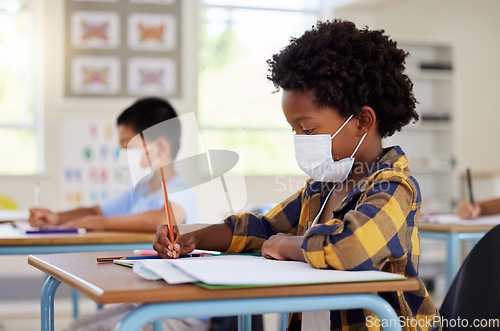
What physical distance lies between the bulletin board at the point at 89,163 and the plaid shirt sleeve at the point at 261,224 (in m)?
3.31

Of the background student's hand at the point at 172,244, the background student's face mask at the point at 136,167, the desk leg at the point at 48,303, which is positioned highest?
the background student's face mask at the point at 136,167

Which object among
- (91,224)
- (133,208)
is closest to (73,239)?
(91,224)

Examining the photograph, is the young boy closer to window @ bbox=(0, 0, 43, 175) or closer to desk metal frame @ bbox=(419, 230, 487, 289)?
desk metal frame @ bbox=(419, 230, 487, 289)

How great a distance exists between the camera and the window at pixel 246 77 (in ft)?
17.1

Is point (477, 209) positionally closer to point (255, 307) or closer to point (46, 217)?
point (46, 217)

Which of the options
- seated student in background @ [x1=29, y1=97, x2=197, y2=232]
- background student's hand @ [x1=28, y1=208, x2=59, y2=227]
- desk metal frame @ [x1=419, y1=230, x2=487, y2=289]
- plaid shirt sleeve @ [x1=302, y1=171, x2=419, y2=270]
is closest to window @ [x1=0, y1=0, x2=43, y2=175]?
seated student in background @ [x1=29, y1=97, x2=197, y2=232]

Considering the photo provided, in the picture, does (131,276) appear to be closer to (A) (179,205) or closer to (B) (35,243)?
(A) (179,205)

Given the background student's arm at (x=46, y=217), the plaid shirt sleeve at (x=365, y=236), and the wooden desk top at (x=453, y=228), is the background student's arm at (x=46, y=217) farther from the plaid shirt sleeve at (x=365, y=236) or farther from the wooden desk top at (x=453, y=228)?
the plaid shirt sleeve at (x=365, y=236)

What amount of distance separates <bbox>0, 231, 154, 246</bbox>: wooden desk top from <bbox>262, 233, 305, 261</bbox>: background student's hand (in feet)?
2.61

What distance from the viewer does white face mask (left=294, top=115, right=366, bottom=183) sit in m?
1.27

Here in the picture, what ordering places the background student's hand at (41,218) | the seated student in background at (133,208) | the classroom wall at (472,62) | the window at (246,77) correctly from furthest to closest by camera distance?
1. the classroom wall at (472,62)
2. the window at (246,77)
3. the background student's hand at (41,218)
4. the seated student in background at (133,208)

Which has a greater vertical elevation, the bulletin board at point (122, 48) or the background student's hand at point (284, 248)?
the bulletin board at point (122, 48)

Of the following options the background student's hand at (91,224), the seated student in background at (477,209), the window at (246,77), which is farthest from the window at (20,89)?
the seated student in background at (477,209)

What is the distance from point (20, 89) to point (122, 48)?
814mm
